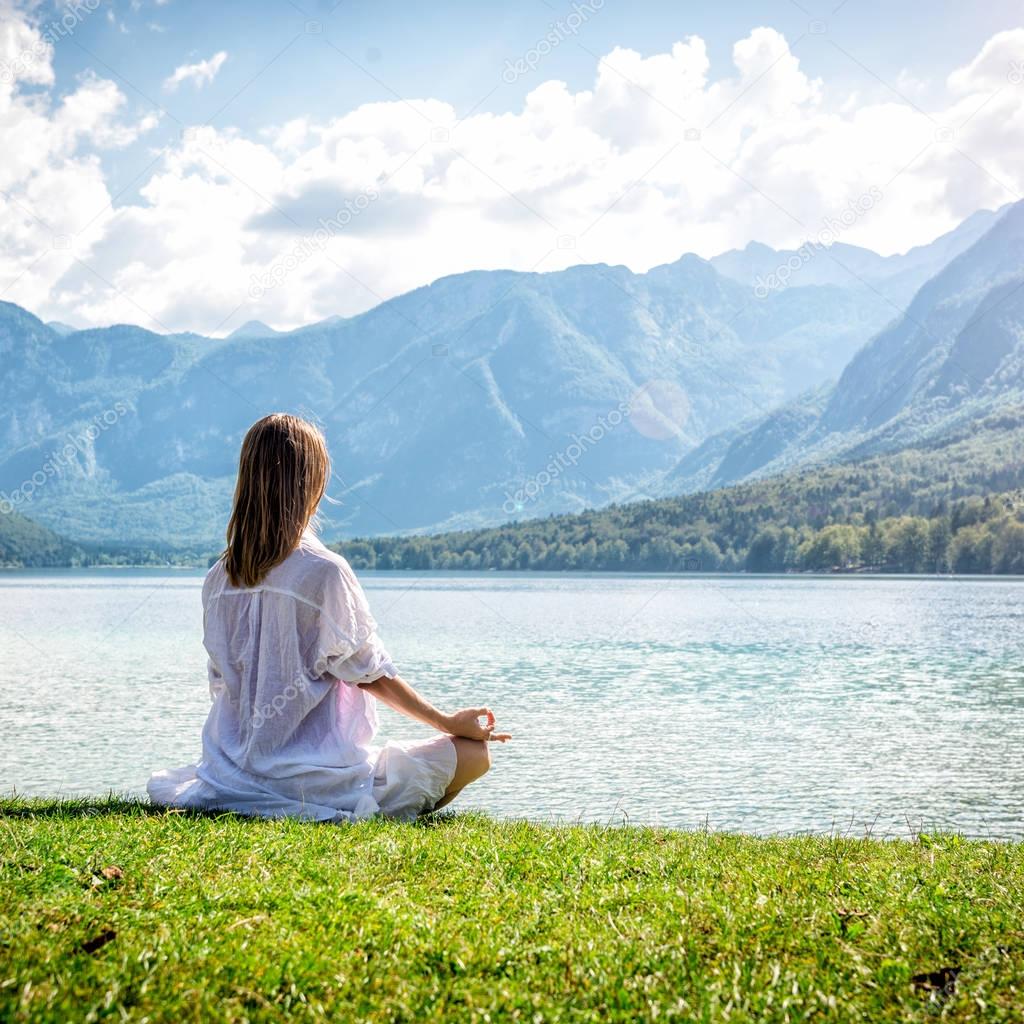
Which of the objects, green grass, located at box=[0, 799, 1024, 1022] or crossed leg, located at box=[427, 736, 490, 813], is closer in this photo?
green grass, located at box=[0, 799, 1024, 1022]

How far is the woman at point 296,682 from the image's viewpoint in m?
8.12

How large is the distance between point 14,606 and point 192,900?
101367 millimetres

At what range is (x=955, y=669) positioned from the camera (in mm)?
40625

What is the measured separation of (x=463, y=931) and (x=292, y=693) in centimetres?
323

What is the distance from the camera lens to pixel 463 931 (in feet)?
18.0

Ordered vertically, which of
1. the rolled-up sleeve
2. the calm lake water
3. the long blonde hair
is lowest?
the calm lake water

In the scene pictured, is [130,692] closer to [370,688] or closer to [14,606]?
[370,688]

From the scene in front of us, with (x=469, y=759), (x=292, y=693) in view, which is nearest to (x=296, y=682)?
(x=292, y=693)

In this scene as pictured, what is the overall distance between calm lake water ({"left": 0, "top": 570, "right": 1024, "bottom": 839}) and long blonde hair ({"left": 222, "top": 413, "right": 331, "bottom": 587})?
6.12 m

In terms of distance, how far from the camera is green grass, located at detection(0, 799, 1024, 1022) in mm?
4574

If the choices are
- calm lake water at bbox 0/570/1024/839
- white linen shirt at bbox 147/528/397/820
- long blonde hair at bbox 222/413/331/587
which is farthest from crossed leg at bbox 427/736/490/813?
calm lake water at bbox 0/570/1024/839

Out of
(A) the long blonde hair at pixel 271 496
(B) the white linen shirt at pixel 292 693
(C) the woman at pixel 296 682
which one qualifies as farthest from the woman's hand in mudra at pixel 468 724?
(A) the long blonde hair at pixel 271 496

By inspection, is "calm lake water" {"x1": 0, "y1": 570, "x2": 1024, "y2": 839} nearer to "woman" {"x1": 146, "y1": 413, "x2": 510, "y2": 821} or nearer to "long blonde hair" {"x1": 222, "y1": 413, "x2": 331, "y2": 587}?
"woman" {"x1": 146, "y1": 413, "x2": 510, "y2": 821}

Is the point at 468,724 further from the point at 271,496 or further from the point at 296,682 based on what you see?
the point at 271,496
